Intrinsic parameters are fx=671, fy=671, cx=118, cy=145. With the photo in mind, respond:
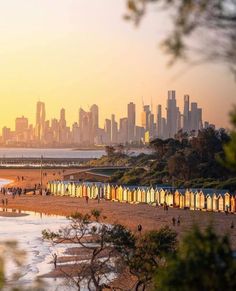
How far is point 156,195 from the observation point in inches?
1932

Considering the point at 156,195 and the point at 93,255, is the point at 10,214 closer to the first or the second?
the point at 156,195

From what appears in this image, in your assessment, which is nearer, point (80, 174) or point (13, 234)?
point (13, 234)

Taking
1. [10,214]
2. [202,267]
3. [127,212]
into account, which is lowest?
[10,214]

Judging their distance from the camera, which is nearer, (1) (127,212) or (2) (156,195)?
(1) (127,212)

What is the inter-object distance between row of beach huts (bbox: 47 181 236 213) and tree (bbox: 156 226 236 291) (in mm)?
35003

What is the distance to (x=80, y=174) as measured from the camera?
8350 cm

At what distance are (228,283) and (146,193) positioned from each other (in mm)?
44542

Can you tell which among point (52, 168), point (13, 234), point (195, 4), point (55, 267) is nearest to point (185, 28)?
point (195, 4)

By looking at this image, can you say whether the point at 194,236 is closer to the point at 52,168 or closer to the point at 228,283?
the point at 228,283

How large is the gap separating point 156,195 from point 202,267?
43.1m

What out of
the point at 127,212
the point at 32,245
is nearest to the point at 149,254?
the point at 32,245

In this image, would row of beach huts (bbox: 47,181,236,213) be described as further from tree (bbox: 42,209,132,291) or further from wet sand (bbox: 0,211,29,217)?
tree (bbox: 42,209,132,291)

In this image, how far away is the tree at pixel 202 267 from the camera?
6.07 m

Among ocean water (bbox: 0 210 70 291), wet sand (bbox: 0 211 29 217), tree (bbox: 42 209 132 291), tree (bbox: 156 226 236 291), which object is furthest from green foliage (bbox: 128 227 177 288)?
wet sand (bbox: 0 211 29 217)
